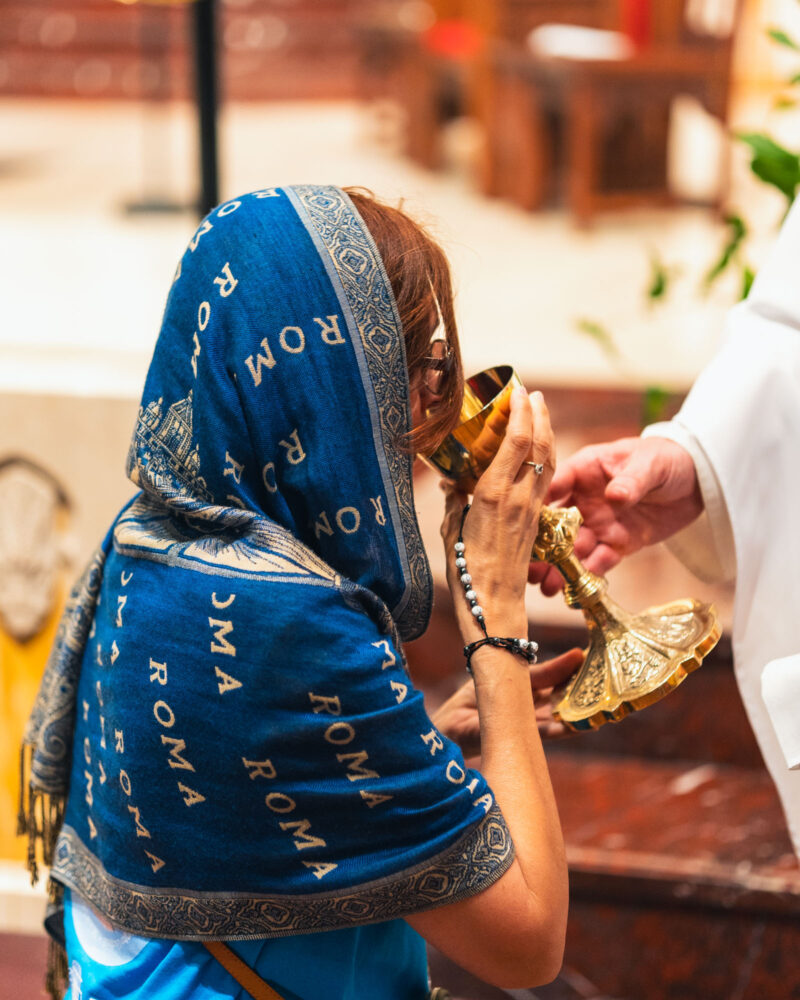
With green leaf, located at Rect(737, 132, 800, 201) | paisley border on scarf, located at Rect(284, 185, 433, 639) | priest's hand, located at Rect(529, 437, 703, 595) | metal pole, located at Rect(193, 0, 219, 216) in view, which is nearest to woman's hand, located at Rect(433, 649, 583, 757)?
priest's hand, located at Rect(529, 437, 703, 595)

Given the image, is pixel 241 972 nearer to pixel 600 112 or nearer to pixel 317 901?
pixel 317 901

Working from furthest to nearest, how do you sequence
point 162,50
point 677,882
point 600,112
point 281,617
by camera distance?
point 162,50 < point 600,112 < point 677,882 < point 281,617

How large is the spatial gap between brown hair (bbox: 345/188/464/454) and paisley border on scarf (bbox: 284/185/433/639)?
3cm

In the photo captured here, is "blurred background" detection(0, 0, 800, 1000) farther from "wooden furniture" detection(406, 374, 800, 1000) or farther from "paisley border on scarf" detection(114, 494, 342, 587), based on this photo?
"paisley border on scarf" detection(114, 494, 342, 587)

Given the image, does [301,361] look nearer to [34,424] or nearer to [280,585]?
[280,585]

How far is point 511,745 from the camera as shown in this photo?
1.19 m

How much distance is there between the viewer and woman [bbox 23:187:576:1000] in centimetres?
108

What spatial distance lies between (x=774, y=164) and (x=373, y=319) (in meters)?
1.30

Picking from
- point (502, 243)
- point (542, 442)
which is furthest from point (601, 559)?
point (502, 243)

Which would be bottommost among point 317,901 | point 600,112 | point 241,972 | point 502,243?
point 502,243

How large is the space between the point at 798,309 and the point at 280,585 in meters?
0.93

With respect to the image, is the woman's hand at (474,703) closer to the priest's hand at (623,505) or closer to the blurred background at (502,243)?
the priest's hand at (623,505)

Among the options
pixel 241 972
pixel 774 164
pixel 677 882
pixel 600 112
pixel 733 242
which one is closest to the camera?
pixel 241 972

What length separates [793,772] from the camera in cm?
164
